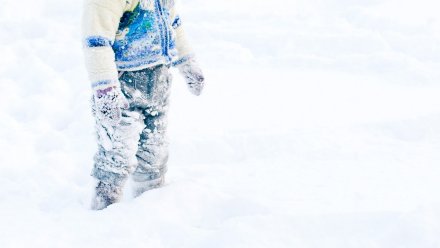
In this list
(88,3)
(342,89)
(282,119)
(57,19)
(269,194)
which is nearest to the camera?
(88,3)

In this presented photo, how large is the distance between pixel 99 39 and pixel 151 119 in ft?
1.92

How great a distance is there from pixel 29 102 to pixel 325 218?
8.89ft

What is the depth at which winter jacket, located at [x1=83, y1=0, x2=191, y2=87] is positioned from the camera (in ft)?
7.88

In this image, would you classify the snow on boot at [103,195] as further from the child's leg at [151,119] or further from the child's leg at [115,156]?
the child's leg at [151,119]

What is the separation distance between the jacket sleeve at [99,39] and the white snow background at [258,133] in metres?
0.64

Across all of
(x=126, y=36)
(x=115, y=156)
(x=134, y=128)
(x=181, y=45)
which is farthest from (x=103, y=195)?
(x=181, y=45)

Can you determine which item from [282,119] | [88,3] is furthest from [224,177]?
[88,3]

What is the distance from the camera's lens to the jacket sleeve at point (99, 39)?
7.85 feet

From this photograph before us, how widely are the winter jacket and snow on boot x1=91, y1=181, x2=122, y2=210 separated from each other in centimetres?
59

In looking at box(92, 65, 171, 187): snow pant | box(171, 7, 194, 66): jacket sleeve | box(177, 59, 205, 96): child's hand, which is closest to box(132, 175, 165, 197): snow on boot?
box(92, 65, 171, 187): snow pant

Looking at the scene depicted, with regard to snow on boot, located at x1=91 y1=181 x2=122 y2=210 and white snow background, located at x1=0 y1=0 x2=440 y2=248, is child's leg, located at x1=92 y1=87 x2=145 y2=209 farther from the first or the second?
white snow background, located at x1=0 y1=0 x2=440 y2=248

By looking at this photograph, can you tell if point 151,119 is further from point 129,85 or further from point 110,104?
point 110,104

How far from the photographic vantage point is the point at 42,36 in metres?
5.63

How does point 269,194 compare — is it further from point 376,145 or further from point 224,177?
point 376,145
